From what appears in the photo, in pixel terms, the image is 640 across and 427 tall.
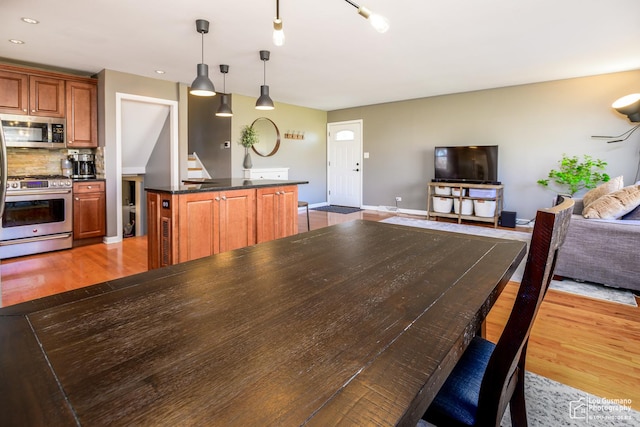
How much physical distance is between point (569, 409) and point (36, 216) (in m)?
5.39

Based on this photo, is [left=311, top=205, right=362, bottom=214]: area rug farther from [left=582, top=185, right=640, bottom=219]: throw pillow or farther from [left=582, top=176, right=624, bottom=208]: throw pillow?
[left=582, top=185, right=640, bottom=219]: throw pillow

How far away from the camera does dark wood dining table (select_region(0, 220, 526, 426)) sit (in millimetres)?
511

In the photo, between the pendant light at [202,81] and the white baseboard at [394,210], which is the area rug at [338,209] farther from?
the pendant light at [202,81]

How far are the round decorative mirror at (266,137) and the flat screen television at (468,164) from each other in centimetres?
321

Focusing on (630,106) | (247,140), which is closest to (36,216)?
(247,140)

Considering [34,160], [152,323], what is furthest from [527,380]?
[34,160]

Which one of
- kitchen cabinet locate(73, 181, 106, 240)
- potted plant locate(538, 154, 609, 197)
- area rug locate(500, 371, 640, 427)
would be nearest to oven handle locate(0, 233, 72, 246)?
kitchen cabinet locate(73, 181, 106, 240)

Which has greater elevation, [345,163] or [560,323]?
[345,163]

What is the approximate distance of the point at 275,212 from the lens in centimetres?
399

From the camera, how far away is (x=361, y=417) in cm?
50

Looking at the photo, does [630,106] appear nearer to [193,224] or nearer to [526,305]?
[526,305]

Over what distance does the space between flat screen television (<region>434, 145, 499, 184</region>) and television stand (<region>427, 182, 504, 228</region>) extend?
0.49 feet

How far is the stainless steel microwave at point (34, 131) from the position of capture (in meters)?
4.20

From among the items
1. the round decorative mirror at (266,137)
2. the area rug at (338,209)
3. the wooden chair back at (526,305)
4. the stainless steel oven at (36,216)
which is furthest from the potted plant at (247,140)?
the wooden chair back at (526,305)
